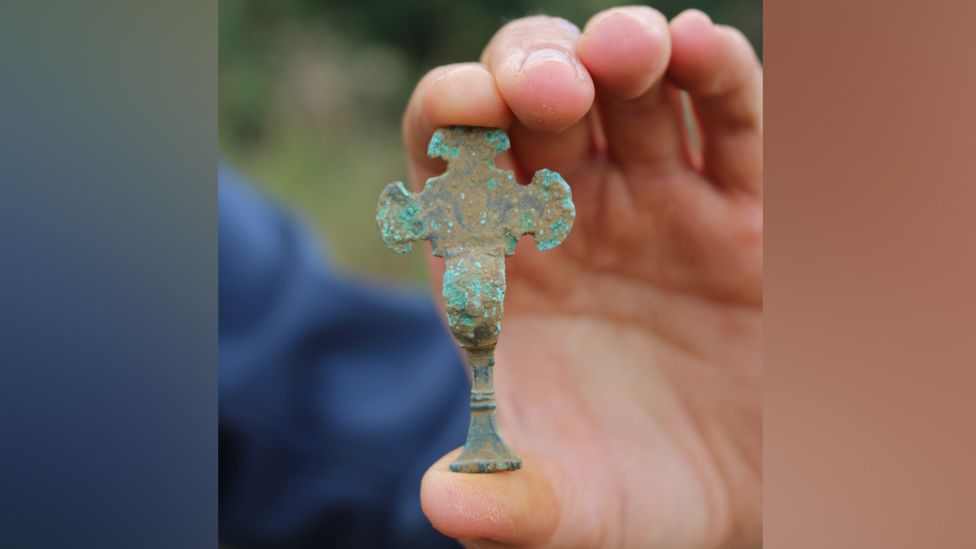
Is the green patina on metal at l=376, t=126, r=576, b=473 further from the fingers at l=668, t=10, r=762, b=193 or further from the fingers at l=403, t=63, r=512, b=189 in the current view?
the fingers at l=668, t=10, r=762, b=193

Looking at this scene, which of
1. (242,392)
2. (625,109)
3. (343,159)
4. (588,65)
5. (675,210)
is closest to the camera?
(588,65)


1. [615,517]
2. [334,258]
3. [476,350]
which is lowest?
[615,517]

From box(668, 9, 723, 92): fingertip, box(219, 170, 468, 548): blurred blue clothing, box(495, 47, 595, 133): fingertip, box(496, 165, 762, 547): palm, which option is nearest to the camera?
box(495, 47, 595, 133): fingertip

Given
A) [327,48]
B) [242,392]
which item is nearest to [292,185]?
[327,48]

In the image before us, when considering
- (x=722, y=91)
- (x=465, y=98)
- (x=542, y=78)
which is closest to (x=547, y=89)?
(x=542, y=78)

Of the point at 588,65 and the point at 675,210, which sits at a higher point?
the point at 588,65

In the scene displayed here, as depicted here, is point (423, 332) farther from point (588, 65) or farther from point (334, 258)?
point (588, 65)

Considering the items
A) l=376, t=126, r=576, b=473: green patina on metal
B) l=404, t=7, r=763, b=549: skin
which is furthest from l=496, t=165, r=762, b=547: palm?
l=376, t=126, r=576, b=473: green patina on metal
